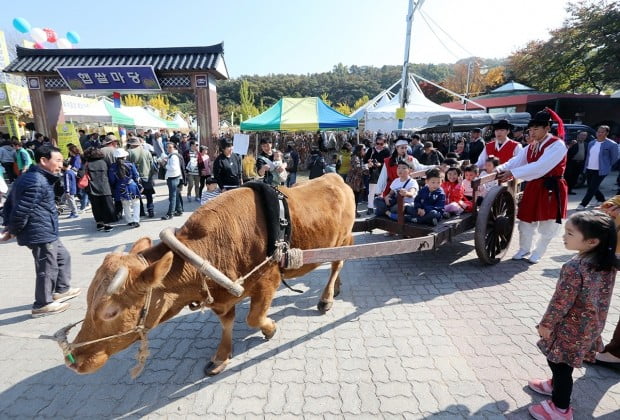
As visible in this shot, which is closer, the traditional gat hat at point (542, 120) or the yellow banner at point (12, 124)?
the traditional gat hat at point (542, 120)

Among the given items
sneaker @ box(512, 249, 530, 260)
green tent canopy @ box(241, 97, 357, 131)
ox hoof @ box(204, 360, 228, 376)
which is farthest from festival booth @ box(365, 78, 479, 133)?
ox hoof @ box(204, 360, 228, 376)

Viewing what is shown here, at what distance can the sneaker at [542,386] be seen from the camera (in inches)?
91.1

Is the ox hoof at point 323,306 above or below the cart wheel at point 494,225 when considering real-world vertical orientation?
below

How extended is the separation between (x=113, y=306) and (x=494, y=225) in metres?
4.28

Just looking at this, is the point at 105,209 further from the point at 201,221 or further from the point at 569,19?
the point at 569,19

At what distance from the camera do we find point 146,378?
2.64 m

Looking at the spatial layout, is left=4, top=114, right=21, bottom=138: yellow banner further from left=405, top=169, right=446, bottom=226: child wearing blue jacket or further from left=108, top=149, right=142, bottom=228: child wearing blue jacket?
left=405, top=169, right=446, bottom=226: child wearing blue jacket

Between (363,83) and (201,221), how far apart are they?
8347cm

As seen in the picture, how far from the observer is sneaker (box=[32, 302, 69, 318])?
3549 mm

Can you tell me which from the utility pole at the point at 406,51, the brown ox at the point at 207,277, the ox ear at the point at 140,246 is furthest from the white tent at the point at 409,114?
the ox ear at the point at 140,246

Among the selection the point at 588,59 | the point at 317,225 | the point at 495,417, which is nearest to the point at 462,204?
the point at 317,225

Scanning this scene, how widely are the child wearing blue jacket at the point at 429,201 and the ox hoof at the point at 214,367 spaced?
Answer: 277cm

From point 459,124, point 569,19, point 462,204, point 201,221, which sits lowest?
point 462,204

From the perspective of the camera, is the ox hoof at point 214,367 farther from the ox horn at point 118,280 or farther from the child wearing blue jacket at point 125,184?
the child wearing blue jacket at point 125,184
